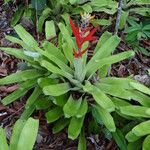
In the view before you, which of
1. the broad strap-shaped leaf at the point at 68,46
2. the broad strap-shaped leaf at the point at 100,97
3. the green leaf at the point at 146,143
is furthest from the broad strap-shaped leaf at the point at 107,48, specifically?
the green leaf at the point at 146,143

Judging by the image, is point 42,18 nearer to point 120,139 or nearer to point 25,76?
point 25,76

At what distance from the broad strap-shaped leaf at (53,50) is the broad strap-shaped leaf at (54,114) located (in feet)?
1.45

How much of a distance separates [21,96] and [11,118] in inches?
9.3

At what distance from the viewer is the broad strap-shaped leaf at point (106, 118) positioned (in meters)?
3.22

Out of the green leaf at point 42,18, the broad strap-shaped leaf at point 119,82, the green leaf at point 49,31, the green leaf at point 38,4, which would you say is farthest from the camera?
the green leaf at point 42,18

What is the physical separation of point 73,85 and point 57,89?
0.86ft

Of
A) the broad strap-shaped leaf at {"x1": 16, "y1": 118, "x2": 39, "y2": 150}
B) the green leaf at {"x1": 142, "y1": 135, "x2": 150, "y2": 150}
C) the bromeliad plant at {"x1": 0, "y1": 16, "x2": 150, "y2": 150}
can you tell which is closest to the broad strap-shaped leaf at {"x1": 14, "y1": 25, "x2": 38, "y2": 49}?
the bromeliad plant at {"x1": 0, "y1": 16, "x2": 150, "y2": 150}

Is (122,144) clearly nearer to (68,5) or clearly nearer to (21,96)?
(21,96)

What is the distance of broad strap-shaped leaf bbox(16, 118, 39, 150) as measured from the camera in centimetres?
292

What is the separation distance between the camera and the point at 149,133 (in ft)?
10.3

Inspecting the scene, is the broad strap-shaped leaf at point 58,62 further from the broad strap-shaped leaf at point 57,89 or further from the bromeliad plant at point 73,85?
the broad strap-shaped leaf at point 57,89

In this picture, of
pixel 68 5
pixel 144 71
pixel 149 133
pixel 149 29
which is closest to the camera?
pixel 149 133

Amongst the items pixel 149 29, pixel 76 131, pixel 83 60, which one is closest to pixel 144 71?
pixel 149 29

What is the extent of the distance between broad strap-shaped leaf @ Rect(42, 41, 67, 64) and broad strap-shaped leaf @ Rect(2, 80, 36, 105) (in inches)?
12.2
